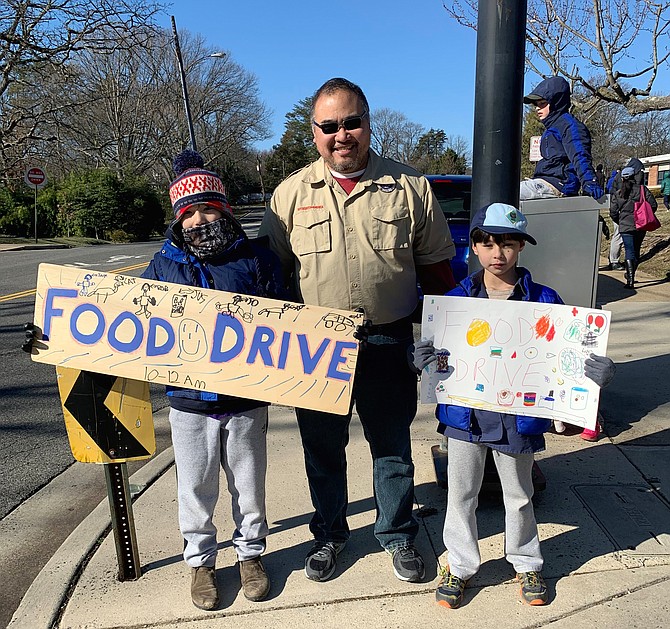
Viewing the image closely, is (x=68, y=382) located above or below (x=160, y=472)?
above

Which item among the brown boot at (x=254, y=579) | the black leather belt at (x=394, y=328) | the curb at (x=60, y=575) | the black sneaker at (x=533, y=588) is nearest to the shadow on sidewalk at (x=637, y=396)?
the black sneaker at (x=533, y=588)

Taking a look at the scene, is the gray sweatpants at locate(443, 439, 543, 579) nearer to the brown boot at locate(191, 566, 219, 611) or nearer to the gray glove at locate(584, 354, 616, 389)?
the gray glove at locate(584, 354, 616, 389)

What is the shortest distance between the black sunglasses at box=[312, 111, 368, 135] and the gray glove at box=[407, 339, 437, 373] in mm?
912

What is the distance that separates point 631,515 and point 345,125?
95.3 inches

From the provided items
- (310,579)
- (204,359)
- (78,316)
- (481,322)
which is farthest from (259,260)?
(310,579)

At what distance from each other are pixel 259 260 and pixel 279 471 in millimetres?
1770

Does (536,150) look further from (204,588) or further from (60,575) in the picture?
(60,575)

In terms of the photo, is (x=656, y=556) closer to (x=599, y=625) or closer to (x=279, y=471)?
(x=599, y=625)

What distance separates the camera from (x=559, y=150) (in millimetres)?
4898

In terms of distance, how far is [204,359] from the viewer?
253cm

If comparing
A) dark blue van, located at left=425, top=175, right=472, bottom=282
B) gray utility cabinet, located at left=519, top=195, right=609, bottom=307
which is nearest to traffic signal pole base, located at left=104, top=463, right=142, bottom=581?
gray utility cabinet, located at left=519, top=195, right=609, bottom=307

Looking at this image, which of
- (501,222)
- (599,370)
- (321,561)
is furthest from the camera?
(321,561)

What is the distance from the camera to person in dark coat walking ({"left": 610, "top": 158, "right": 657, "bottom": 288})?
9742mm

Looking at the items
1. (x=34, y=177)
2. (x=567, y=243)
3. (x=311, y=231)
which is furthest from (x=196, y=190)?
(x=34, y=177)
